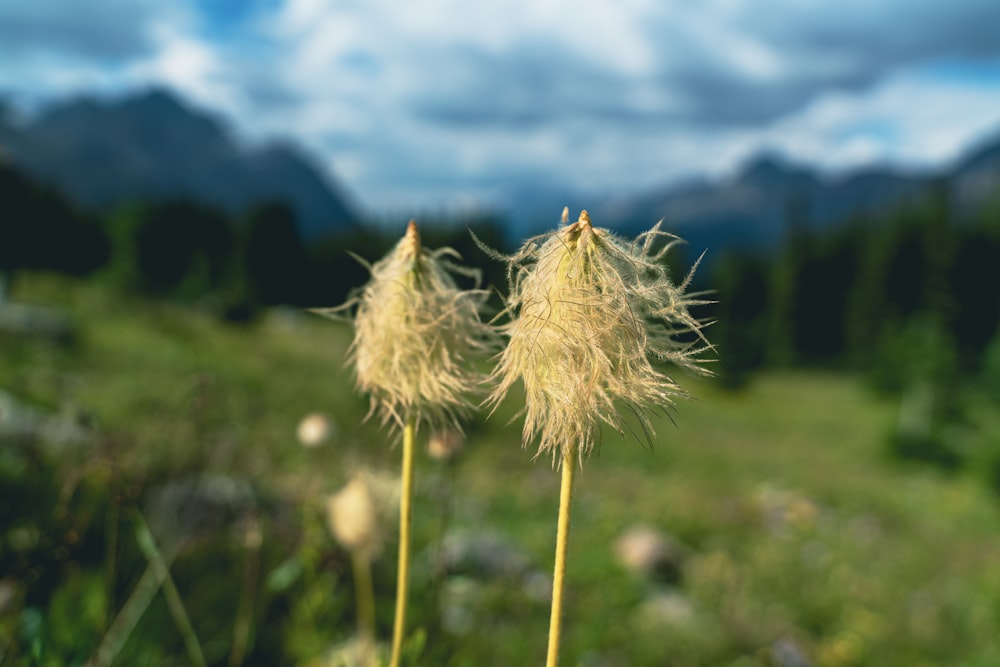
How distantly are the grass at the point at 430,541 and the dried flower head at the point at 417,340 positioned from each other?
16 centimetres

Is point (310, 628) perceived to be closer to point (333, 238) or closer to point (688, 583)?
point (688, 583)

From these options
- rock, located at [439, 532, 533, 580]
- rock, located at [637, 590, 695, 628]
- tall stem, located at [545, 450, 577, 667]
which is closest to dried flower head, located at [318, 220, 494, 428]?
tall stem, located at [545, 450, 577, 667]

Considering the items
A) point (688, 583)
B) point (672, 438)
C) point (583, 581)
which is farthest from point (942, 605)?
point (672, 438)

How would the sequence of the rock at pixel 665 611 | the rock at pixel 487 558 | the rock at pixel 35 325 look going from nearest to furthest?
the rock at pixel 487 558 → the rock at pixel 665 611 → the rock at pixel 35 325

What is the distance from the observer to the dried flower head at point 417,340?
5.17ft

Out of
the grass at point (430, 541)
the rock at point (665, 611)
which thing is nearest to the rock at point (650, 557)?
the grass at point (430, 541)

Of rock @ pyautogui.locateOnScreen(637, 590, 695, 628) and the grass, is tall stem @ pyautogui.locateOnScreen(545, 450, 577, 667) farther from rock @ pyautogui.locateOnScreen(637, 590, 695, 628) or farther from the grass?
rock @ pyautogui.locateOnScreen(637, 590, 695, 628)

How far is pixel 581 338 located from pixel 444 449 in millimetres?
1334

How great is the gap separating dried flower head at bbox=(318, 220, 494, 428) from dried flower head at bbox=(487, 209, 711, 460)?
0.26m

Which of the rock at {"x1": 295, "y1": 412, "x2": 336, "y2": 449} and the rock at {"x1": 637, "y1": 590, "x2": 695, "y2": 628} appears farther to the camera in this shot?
the rock at {"x1": 637, "y1": 590, "x2": 695, "y2": 628}

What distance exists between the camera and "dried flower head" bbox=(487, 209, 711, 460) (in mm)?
1247

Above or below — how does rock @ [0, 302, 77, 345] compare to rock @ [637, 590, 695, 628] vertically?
above

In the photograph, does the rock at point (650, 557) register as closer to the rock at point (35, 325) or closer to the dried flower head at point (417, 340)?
the dried flower head at point (417, 340)

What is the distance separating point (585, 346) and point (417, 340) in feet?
1.58
